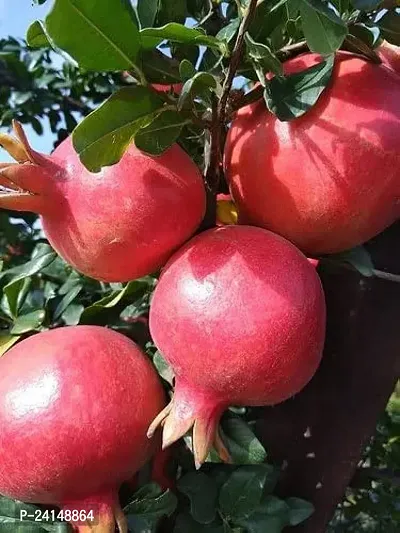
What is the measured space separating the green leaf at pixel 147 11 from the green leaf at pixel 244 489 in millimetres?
392

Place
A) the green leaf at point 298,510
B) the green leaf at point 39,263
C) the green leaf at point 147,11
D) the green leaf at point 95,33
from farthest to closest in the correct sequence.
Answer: the green leaf at point 39,263, the green leaf at point 298,510, the green leaf at point 147,11, the green leaf at point 95,33

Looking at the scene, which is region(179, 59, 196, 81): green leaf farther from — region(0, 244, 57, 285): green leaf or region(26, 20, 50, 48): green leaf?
region(0, 244, 57, 285): green leaf

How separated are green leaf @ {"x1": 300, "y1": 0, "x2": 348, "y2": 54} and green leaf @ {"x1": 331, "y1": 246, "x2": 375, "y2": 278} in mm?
191

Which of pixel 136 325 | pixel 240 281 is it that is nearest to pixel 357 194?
pixel 240 281

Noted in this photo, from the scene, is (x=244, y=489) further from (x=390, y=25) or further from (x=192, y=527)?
(x=390, y=25)

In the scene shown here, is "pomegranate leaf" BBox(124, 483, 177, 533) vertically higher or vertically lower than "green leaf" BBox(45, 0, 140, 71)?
lower

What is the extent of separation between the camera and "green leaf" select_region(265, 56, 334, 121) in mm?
524

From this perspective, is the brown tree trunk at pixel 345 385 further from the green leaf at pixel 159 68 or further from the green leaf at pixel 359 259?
the green leaf at pixel 159 68

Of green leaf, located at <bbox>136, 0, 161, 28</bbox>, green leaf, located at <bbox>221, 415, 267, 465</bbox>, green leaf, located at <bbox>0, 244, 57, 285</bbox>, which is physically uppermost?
green leaf, located at <bbox>136, 0, 161, 28</bbox>

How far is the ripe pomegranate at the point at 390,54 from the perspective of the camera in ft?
2.00

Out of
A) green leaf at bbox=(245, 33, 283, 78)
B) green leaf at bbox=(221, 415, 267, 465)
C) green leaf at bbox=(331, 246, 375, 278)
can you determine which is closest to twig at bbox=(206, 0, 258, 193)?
green leaf at bbox=(245, 33, 283, 78)

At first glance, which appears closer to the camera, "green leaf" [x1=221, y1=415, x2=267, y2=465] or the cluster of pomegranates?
the cluster of pomegranates

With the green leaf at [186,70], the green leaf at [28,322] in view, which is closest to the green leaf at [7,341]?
the green leaf at [28,322]

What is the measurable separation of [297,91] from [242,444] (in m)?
0.32
